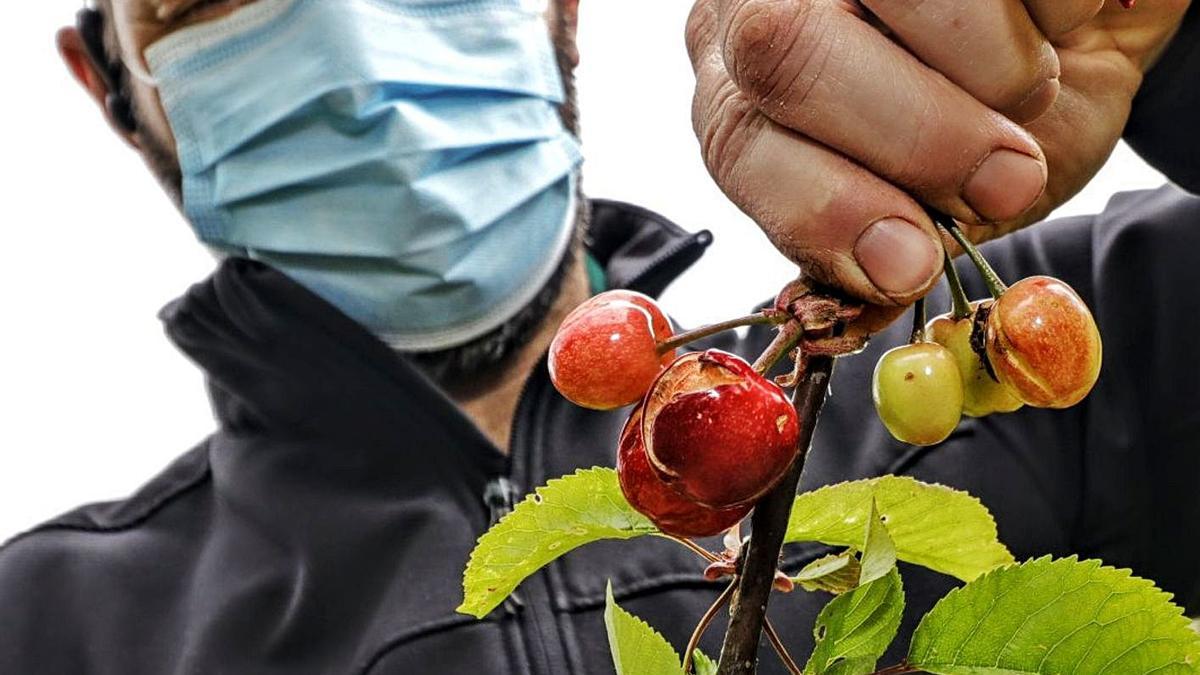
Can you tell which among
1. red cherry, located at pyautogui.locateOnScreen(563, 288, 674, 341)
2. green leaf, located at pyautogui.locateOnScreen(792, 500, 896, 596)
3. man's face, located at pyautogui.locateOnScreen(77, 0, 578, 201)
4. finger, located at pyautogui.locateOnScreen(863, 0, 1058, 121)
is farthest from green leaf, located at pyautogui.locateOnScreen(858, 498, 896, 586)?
man's face, located at pyautogui.locateOnScreen(77, 0, 578, 201)

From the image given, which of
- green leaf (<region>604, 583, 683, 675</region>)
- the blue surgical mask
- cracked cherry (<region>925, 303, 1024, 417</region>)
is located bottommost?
the blue surgical mask

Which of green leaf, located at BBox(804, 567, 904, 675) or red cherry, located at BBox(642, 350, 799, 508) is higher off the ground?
red cherry, located at BBox(642, 350, 799, 508)

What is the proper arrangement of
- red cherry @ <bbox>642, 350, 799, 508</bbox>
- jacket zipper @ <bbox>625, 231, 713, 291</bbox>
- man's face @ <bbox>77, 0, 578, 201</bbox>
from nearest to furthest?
red cherry @ <bbox>642, 350, 799, 508</bbox> < jacket zipper @ <bbox>625, 231, 713, 291</bbox> < man's face @ <bbox>77, 0, 578, 201</bbox>

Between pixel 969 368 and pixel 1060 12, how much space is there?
0.17 meters

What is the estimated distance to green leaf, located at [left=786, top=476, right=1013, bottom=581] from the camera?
0.47 meters

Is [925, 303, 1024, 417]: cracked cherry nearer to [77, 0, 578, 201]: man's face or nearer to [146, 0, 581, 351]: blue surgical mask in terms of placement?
[146, 0, 581, 351]: blue surgical mask

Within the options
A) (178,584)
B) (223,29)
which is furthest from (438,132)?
(178,584)

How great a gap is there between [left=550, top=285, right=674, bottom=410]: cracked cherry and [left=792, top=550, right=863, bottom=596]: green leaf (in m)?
0.10

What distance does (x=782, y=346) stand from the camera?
41cm

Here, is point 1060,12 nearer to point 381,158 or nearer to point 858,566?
point 858,566

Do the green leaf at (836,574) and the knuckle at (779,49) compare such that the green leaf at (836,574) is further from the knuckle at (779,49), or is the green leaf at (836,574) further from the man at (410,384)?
the man at (410,384)

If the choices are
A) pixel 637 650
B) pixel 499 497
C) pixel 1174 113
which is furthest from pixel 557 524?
pixel 499 497

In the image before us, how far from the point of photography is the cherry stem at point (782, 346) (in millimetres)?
408

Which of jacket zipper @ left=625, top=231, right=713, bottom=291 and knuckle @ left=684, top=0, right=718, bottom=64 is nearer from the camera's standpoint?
knuckle @ left=684, top=0, right=718, bottom=64
